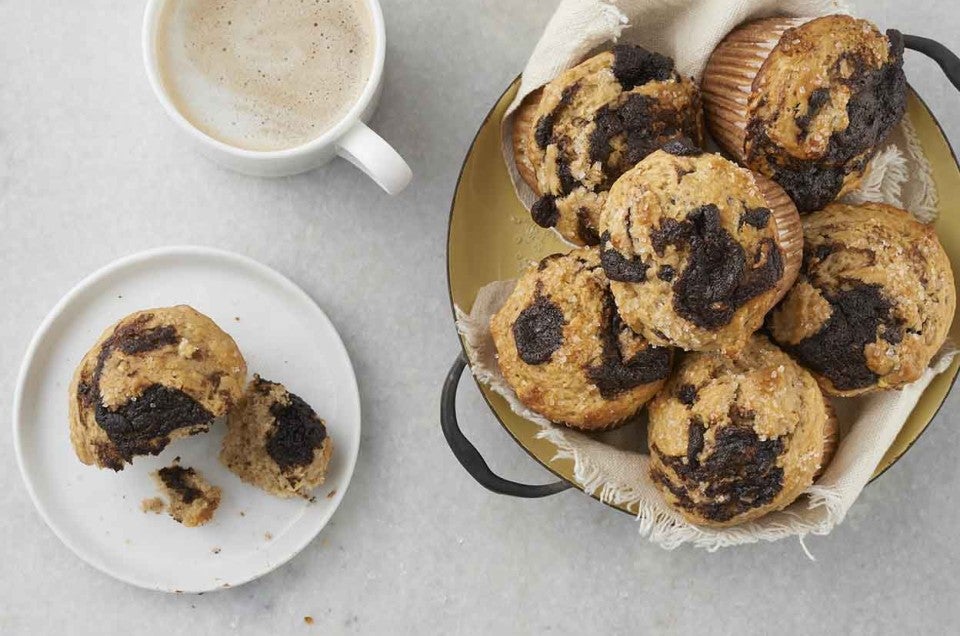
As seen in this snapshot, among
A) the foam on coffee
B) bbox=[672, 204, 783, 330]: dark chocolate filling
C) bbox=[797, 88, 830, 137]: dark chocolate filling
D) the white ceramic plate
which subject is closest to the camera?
A: bbox=[672, 204, 783, 330]: dark chocolate filling

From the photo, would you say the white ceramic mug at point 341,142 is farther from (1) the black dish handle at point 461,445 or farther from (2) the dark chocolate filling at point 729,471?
(2) the dark chocolate filling at point 729,471

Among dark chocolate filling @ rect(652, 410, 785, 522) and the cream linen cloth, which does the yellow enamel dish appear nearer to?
the cream linen cloth

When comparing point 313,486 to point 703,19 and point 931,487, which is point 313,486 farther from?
point 931,487

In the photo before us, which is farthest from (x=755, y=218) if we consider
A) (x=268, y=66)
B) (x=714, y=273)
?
(x=268, y=66)

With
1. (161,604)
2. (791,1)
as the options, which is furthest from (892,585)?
(161,604)

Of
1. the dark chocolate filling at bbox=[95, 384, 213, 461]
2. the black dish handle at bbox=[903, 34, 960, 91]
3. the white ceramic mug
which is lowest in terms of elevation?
the dark chocolate filling at bbox=[95, 384, 213, 461]

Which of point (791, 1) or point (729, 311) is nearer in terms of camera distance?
point (729, 311)

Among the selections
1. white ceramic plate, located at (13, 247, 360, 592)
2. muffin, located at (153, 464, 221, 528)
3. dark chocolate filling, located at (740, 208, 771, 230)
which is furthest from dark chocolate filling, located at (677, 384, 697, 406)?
muffin, located at (153, 464, 221, 528)

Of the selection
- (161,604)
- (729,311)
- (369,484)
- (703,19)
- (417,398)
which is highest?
(703,19)
